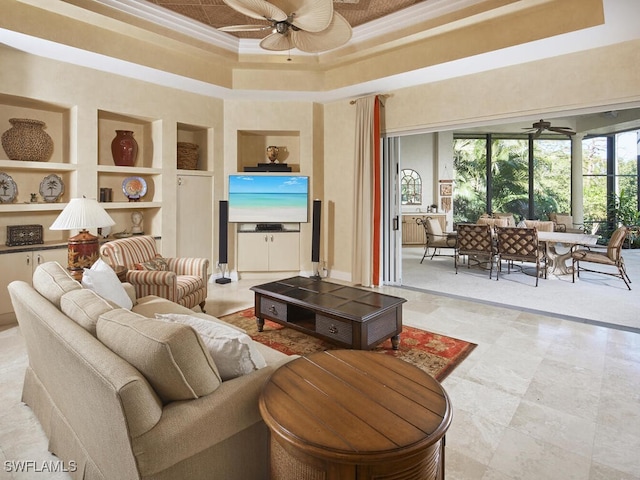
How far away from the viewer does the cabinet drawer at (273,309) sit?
3428mm

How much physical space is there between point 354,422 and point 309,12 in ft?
9.07

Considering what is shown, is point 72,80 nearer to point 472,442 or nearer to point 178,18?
point 178,18

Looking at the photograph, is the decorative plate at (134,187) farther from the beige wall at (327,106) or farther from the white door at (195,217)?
the white door at (195,217)

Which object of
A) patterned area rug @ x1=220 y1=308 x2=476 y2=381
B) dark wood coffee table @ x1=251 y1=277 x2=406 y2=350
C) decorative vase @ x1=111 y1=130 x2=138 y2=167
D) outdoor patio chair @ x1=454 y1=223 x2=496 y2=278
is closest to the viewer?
dark wood coffee table @ x1=251 y1=277 x2=406 y2=350

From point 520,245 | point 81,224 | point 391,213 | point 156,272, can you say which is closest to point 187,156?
point 156,272

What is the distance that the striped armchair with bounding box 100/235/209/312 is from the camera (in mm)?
3523

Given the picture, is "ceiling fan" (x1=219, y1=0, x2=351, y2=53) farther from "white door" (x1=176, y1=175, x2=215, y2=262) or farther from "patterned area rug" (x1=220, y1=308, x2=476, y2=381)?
"white door" (x1=176, y1=175, x2=215, y2=262)

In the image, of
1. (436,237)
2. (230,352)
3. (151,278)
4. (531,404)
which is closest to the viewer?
(230,352)

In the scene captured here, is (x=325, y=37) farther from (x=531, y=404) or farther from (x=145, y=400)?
(x=531, y=404)

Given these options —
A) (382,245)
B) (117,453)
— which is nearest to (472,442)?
(117,453)

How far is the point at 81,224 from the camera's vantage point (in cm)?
316

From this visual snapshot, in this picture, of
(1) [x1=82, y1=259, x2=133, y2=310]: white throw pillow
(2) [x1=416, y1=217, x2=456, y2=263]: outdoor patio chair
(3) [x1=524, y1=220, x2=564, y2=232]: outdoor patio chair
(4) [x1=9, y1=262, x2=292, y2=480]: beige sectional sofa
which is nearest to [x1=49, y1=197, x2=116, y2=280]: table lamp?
(1) [x1=82, y1=259, x2=133, y2=310]: white throw pillow

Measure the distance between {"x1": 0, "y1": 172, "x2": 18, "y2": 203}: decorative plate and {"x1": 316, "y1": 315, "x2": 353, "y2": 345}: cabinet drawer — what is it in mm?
3768

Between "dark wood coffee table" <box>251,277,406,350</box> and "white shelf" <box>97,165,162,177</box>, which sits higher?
"white shelf" <box>97,165,162,177</box>
